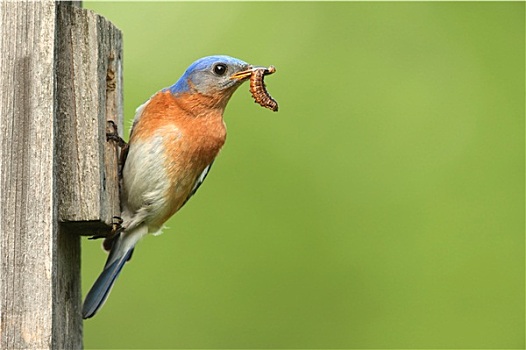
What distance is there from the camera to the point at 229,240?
6.77 m

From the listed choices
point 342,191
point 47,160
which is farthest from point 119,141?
point 342,191

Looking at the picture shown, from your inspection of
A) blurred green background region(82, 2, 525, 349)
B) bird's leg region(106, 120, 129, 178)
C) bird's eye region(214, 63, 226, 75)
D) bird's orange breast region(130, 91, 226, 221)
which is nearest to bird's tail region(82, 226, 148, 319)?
bird's orange breast region(130, 91, 226, 221)

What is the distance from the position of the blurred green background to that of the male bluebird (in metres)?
1.84

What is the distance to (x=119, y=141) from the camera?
4.27 meters

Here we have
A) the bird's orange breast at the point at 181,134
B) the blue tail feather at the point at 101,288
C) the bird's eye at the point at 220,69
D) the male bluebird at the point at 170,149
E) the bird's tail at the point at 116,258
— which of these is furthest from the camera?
the bird's eye at the point at 220,69

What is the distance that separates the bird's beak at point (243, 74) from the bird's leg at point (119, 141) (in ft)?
2.15

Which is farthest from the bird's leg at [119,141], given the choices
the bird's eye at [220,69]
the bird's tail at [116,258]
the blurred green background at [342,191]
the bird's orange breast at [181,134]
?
the blurred green background at [342,191]

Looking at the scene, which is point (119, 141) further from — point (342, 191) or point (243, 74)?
point (342, 191)

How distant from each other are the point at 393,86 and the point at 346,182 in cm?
82

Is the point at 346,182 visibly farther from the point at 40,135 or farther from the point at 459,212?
the point at 40,135

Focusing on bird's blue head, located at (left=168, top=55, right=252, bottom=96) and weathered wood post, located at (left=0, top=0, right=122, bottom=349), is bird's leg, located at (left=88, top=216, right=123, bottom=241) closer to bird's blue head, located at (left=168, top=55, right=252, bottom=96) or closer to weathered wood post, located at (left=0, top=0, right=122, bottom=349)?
weathered wood post, located at (left=0, top=0, right=122, bottom=349)

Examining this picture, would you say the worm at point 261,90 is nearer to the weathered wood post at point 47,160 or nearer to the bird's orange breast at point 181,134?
the bird's orange breast at point 181,134

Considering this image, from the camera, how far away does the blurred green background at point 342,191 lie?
22.2 ft

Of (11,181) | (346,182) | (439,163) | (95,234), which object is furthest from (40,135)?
(439,163)
